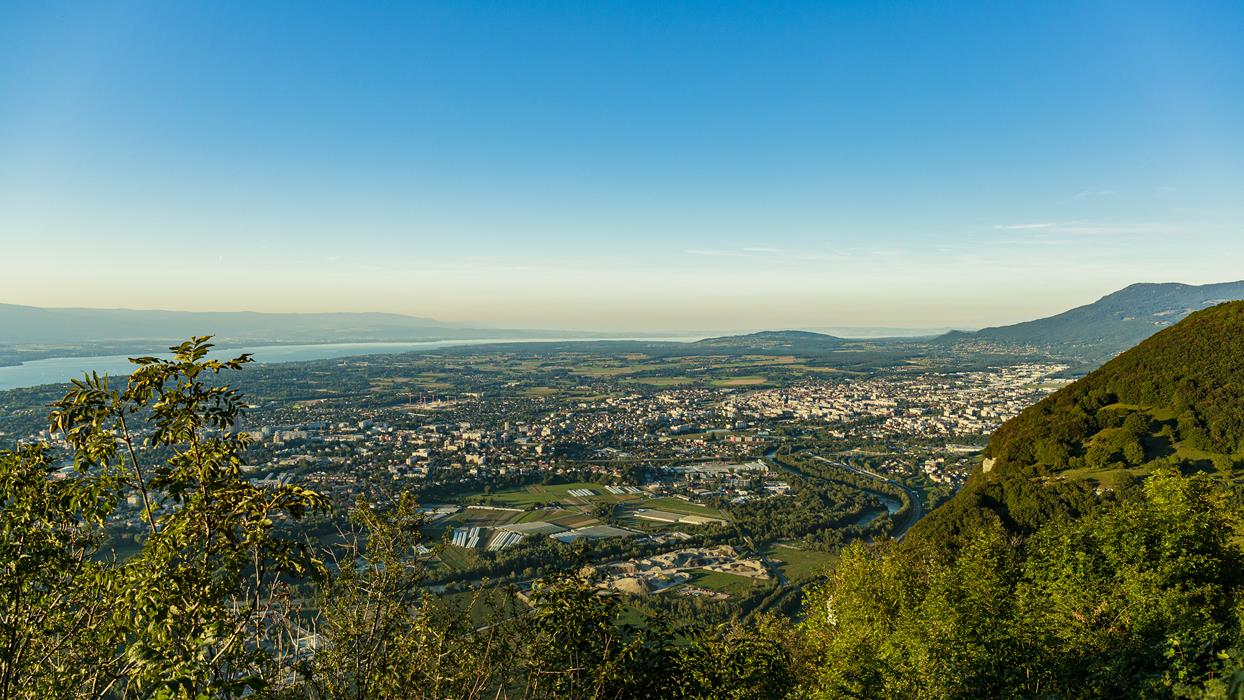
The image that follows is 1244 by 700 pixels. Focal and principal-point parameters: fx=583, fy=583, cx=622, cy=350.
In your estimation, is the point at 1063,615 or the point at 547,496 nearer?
the point at 1063,615

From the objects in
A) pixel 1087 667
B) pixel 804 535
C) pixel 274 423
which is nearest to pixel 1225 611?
pixel 1087 667

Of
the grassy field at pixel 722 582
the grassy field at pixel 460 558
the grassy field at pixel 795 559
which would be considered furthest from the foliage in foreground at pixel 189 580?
the grassy field at pixel 795 559

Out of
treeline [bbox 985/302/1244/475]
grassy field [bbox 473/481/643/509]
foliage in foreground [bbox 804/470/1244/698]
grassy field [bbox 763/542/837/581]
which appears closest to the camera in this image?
foliage in foreground [bbox 804/470/1244/698]

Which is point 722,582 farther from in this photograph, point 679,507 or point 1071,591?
point 1071,591

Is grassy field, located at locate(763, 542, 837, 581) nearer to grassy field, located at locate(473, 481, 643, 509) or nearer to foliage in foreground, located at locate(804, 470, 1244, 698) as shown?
grassy field, located at locate(473, 481, 643, 509)

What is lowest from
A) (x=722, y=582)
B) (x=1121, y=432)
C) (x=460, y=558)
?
(x=722, y=582)

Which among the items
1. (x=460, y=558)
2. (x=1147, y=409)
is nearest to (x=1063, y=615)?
(x=1147, y=409)

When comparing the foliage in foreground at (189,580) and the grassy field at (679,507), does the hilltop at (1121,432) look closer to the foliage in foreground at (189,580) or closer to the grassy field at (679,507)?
the grassy field at (679,507)

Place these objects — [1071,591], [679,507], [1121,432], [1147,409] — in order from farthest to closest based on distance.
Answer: [679,507], [1147,409], [1121,432], [1071,591]

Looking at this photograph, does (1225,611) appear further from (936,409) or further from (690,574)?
(936,409)

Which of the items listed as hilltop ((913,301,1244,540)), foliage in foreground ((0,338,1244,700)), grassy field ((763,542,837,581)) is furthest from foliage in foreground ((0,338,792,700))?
grassy field ((763,542,837,581))
